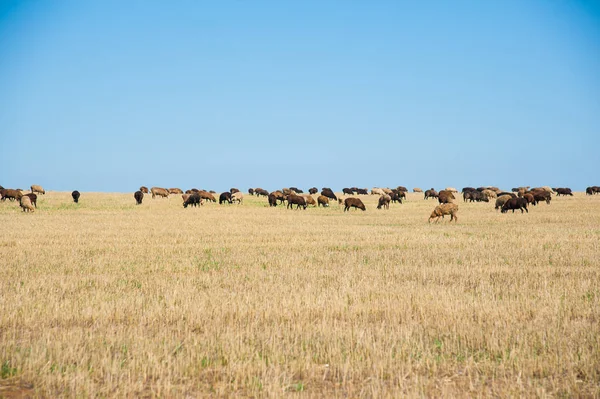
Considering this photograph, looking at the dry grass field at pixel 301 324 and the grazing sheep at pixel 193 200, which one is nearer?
the dry grass field at pixel 301 324

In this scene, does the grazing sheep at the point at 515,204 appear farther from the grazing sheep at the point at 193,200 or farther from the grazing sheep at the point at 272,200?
the grazing sheep at the point at 193,200

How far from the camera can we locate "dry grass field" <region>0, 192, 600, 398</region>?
5.46 metres

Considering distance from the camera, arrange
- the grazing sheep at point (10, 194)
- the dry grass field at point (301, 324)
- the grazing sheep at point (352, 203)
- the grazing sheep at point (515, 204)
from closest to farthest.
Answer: the dry grass field at point (301, 324) → the grazing sheep at point (515, 204) → the grazing sheep at point (352, 203) → the grazing sheep at point (10, 194)

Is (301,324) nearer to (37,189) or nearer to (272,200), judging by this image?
(272,200)

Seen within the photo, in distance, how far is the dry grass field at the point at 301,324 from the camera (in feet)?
17.9

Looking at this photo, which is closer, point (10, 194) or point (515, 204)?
point (515, 204)

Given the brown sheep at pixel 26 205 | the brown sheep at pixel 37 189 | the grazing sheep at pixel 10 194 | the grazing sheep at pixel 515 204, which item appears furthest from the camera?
the brown sheep at pixel 37 189

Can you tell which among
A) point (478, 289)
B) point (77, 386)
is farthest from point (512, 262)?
point (77, 386)

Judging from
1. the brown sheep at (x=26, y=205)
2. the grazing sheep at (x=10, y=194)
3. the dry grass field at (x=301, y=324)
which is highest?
the grazing sheep at (x=10, y=194)

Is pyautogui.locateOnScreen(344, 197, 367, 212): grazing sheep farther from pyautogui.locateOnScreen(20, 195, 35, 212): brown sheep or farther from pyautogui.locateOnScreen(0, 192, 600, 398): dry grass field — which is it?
pyautogui.locateOnScreen(0, 192, 600, 398): dry grass field

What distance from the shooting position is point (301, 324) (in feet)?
25.1

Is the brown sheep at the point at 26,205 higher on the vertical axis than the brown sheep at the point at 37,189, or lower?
lower

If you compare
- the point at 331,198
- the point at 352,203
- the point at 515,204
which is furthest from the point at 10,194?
the point at 515,204

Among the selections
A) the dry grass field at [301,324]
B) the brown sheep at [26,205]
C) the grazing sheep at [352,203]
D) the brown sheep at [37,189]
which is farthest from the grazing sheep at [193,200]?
the dry grass field at [301,324]
